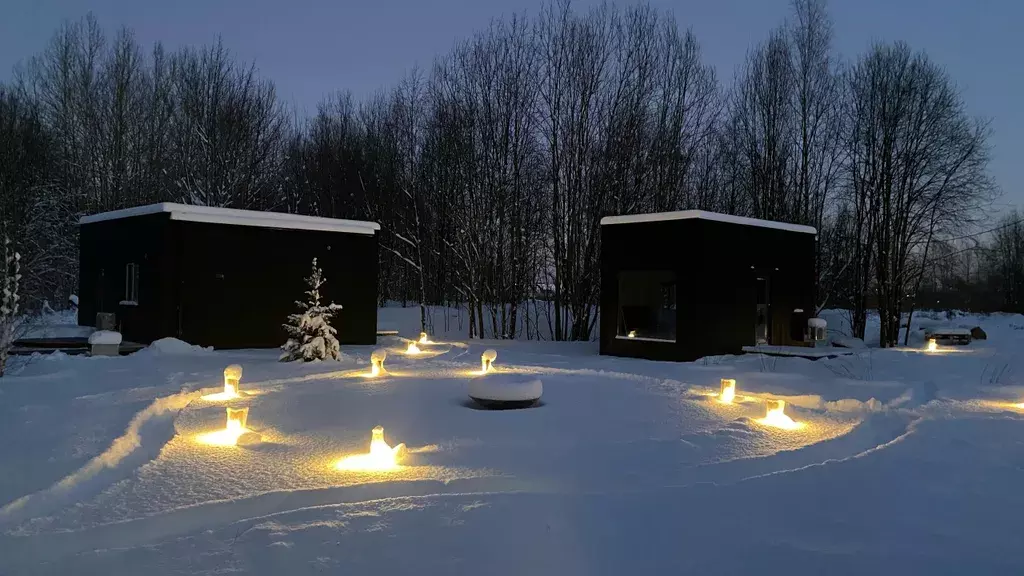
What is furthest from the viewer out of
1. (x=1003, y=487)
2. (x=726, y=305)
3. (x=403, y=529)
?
(x=726, y=305)

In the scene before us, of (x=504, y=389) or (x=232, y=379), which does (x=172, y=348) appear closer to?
(x=232, y=379)

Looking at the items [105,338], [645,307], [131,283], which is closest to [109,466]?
[105,338]

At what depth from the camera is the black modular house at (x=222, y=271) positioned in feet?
44.9

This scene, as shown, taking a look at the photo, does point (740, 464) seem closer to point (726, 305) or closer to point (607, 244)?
point (726, 305)

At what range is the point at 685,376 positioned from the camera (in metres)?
10.9

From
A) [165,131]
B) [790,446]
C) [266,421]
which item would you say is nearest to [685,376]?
[790,446]

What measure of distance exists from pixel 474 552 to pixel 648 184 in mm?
18038

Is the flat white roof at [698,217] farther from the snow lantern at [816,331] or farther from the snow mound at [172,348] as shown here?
the snow mound at [172,348]

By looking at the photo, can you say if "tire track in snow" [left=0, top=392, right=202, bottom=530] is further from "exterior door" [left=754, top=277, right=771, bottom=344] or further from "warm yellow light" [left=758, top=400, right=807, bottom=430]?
"exterior door" [left=754, top=277, right=771, bottom=344]

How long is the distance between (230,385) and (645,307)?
9804mm

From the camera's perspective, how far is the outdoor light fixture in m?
8.42

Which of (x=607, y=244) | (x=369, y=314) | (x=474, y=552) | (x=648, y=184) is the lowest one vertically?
(x=474, y=552)

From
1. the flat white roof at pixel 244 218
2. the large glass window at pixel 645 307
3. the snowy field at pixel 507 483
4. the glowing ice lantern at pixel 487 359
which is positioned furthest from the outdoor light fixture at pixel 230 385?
the large glass window at pixel 645 307

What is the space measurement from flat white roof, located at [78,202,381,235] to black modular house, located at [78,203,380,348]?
0.07 ft
